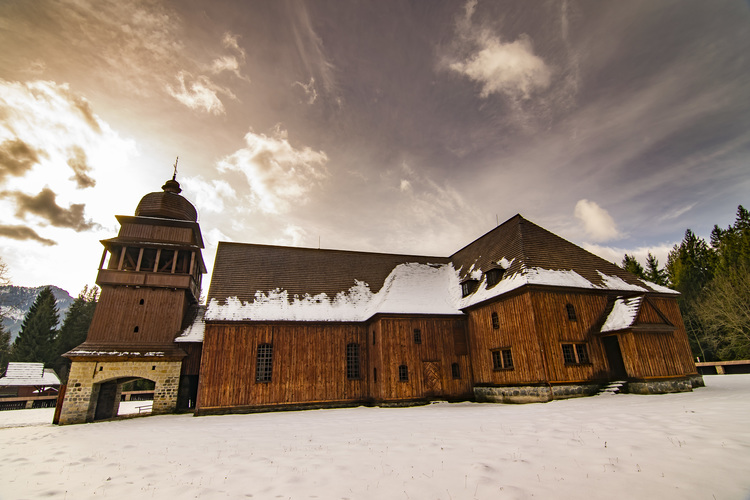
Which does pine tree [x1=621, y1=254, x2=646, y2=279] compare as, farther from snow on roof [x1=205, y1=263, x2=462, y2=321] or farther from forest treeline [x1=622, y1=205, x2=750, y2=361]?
snow on roof [x1=205, y1=263, x2=462, y2=321]

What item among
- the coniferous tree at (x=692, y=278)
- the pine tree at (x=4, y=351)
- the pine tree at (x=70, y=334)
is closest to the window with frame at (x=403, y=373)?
the coniferous tree at (x=692, y=278)

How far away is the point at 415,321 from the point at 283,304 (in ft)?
27.8

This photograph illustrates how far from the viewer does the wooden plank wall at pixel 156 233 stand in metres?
23.9

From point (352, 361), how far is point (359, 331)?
1.91 meters

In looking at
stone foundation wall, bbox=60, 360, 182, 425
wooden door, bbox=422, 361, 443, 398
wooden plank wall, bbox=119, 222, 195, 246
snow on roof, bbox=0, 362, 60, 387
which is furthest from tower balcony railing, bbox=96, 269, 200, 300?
snow on roof, bbox=0, 362, 60, 387

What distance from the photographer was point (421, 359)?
2133 centimetres

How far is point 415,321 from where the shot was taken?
2205 cm

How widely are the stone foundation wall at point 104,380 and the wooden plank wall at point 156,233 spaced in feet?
26.4

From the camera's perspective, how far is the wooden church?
18.2 m

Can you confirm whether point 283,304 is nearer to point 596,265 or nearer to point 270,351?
point 270,351

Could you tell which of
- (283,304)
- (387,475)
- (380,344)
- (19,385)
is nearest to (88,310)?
(19,385)

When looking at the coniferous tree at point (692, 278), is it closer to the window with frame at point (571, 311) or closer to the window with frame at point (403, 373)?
the window with frame at point (571, 311)

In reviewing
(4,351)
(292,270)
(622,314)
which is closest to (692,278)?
(622,314)

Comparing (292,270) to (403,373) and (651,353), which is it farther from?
(651,353)
